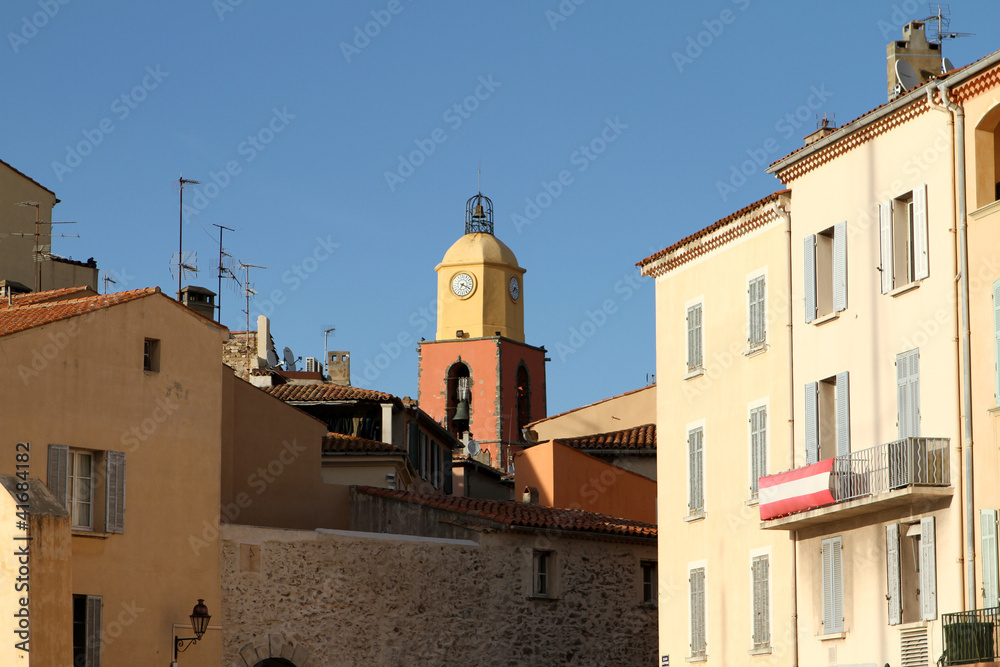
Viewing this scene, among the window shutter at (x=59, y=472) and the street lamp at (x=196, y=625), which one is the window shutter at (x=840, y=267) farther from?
the window shutter at (x=59, y=472)

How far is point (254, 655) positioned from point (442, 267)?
4979cm

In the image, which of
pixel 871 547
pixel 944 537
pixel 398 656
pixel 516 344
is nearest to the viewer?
pixel 944 537

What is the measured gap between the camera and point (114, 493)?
2981cm

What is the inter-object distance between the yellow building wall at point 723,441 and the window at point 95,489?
10570 mm

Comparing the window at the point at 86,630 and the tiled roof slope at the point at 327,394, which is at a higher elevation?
the tiled roof slope at the point at 327,394

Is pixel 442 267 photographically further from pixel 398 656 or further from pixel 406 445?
pixel 398 656

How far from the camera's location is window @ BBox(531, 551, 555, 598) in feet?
121

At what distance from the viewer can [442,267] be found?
81.3 metres

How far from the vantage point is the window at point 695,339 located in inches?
1236

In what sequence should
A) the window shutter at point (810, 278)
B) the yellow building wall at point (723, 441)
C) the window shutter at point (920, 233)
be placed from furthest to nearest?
the yellow building wall at point (723, 441)
the window shutter at point (810, 278)
the window shutter at point (920, 233)

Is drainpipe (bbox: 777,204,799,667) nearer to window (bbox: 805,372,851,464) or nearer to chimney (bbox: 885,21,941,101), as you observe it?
window (bbox: 805,372,851,464)

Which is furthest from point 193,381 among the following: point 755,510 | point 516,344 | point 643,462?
point 516,344

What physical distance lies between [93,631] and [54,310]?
6248 mm

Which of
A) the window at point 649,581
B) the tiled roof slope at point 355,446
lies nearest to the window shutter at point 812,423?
the window at point 649,581
